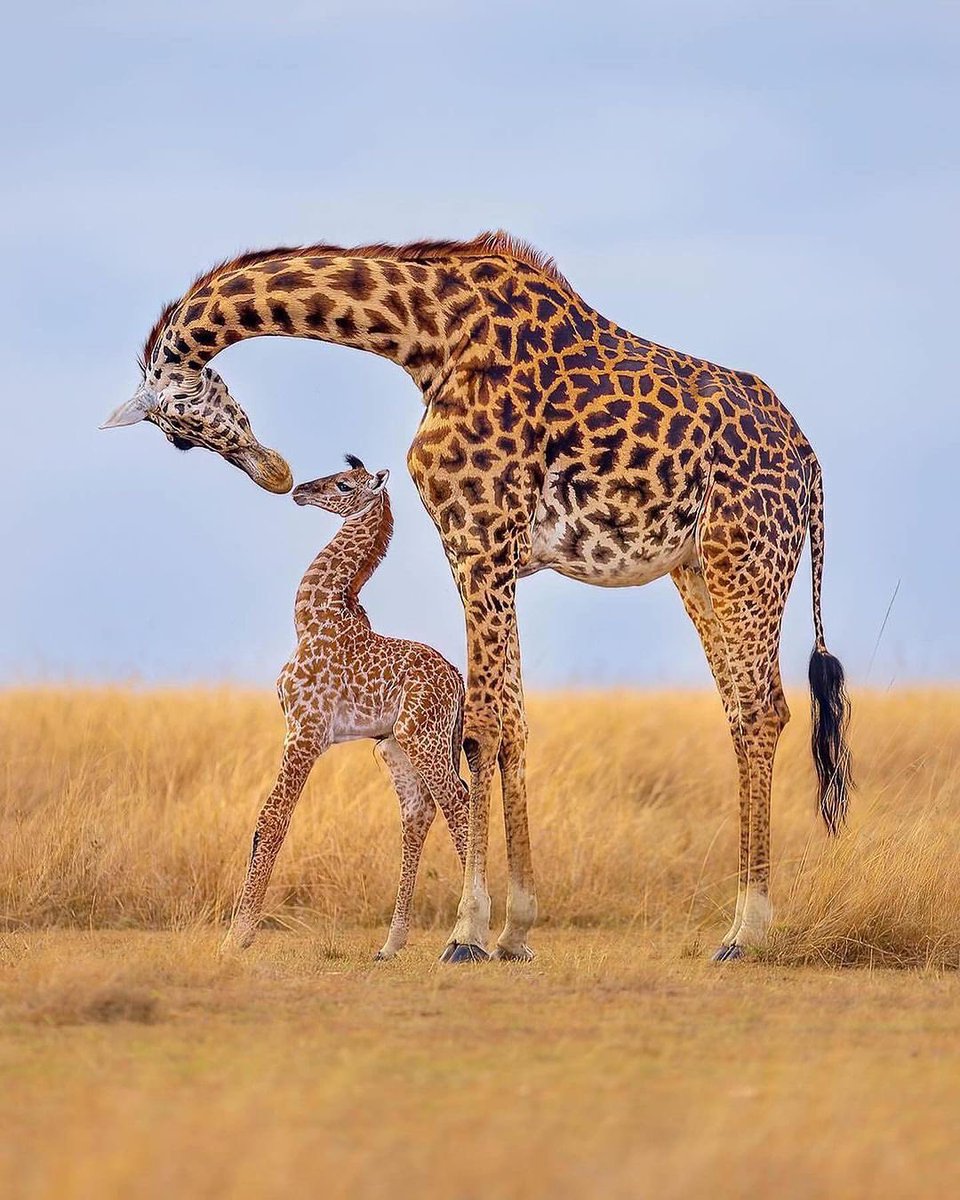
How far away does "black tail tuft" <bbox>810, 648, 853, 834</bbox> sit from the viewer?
9.67 meters

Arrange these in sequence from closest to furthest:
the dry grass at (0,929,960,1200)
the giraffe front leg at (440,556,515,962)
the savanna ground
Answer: the dry grass at (0,929,960,1200) → the savanna ground → the giraffe front leg at (440,556,515,962)

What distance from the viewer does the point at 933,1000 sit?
7.33 m

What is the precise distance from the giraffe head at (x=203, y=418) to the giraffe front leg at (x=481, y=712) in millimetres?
1366

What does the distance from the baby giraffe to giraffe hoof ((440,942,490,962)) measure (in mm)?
257

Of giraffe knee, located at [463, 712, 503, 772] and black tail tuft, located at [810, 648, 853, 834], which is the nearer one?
giraffe knee, located at [463, 712, 503, 772]

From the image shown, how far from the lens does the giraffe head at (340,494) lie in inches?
364

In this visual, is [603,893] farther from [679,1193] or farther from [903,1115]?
[679,1193]

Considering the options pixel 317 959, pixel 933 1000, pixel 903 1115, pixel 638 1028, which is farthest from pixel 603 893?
pixel 903 1115

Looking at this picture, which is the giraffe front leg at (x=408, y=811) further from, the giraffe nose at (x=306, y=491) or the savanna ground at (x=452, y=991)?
the giraffe nose at (x=306, y=491)

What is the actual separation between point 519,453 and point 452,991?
269cm

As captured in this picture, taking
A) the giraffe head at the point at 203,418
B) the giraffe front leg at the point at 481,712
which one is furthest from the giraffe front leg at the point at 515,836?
the giraffe head at the point at 203,418

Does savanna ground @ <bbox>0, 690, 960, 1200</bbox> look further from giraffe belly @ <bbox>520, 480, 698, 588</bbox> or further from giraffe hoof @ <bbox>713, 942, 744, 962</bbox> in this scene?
giraffe belly @ <bbox>520, 480, 698, 588</bbox>

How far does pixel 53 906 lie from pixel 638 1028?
15.7 feet

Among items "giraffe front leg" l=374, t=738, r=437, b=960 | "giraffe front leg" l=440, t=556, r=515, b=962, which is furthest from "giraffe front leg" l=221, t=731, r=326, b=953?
"giraffe front leg" l=440, t=556, r=515, b=962
